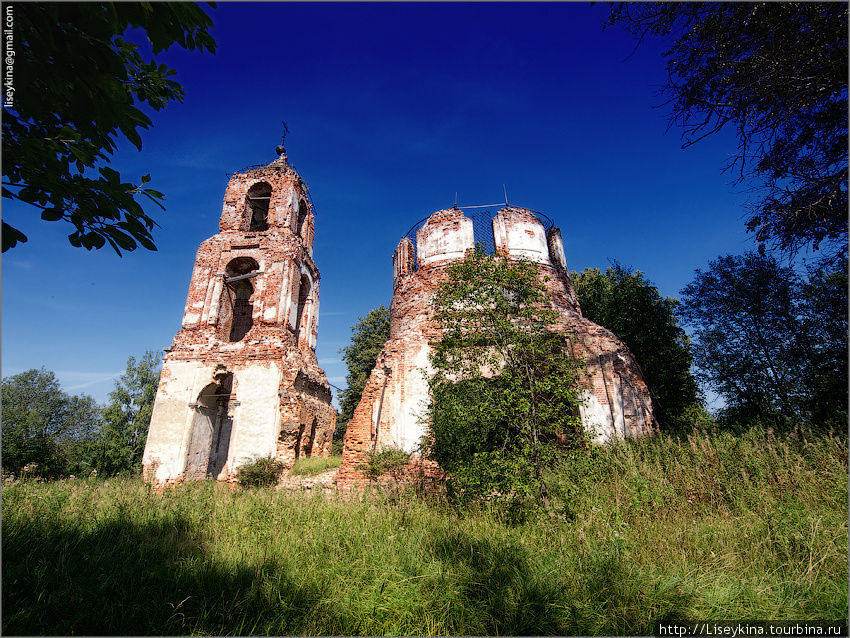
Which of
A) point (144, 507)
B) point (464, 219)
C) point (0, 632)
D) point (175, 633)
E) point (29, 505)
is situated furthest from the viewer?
point (464, 219)

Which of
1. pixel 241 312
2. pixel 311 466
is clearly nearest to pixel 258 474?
pixel 311 466

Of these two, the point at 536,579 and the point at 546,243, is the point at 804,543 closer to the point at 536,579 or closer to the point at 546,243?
the point at 536,579

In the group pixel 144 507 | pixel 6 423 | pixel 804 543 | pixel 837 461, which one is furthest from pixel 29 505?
pixel 6 423

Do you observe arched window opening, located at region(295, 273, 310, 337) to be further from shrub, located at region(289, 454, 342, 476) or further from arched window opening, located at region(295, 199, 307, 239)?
shrub, located at region(289, 454, 342, 476)

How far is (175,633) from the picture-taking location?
114 inches

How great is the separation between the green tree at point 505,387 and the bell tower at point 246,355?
378 inches

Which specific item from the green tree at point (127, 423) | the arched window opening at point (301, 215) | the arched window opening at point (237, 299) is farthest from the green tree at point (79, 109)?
the green tree at point (127, 423)

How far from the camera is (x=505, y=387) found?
6.37m

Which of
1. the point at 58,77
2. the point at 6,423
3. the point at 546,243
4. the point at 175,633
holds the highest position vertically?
the point at 546,243

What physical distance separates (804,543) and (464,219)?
1215cm

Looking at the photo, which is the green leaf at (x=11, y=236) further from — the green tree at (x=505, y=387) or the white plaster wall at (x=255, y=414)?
the white plaster wall at (x=255, y=414)

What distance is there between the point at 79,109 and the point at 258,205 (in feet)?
66.6

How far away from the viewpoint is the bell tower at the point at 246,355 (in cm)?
1404

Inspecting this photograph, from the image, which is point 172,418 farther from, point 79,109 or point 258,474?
point 79,109
